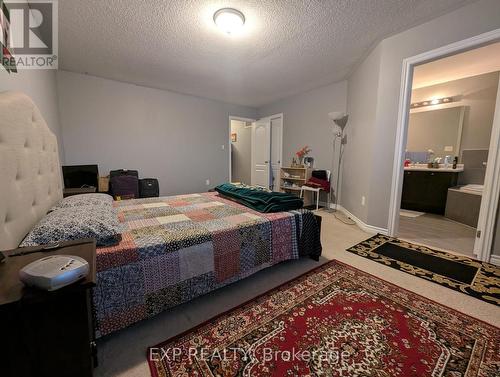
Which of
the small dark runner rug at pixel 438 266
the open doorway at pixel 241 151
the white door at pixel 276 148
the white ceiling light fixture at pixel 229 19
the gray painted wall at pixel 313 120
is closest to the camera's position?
the small dark runner rug at pixel 438 266

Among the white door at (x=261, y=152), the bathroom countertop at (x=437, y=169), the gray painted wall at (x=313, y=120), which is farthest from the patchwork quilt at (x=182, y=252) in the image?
the white door at (x=261, y=152)

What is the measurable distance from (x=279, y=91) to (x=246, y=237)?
3.98 meters

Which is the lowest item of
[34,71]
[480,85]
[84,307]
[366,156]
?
[84,307]

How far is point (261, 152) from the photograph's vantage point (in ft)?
19.1

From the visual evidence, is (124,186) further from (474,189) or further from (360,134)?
(474,189)

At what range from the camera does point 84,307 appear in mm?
637

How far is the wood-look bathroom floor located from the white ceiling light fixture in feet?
10.5

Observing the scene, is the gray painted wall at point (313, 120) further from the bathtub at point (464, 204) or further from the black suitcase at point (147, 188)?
the black suitcase at point (147, 188)

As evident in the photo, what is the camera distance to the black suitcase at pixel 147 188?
3945 millimetres

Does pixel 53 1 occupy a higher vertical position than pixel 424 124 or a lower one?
higher

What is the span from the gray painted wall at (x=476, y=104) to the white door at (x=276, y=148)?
3.33m

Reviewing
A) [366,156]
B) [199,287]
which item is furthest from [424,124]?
[199,287]

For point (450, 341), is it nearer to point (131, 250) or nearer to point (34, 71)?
point (131, 250)

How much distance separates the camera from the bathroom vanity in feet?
12.1
